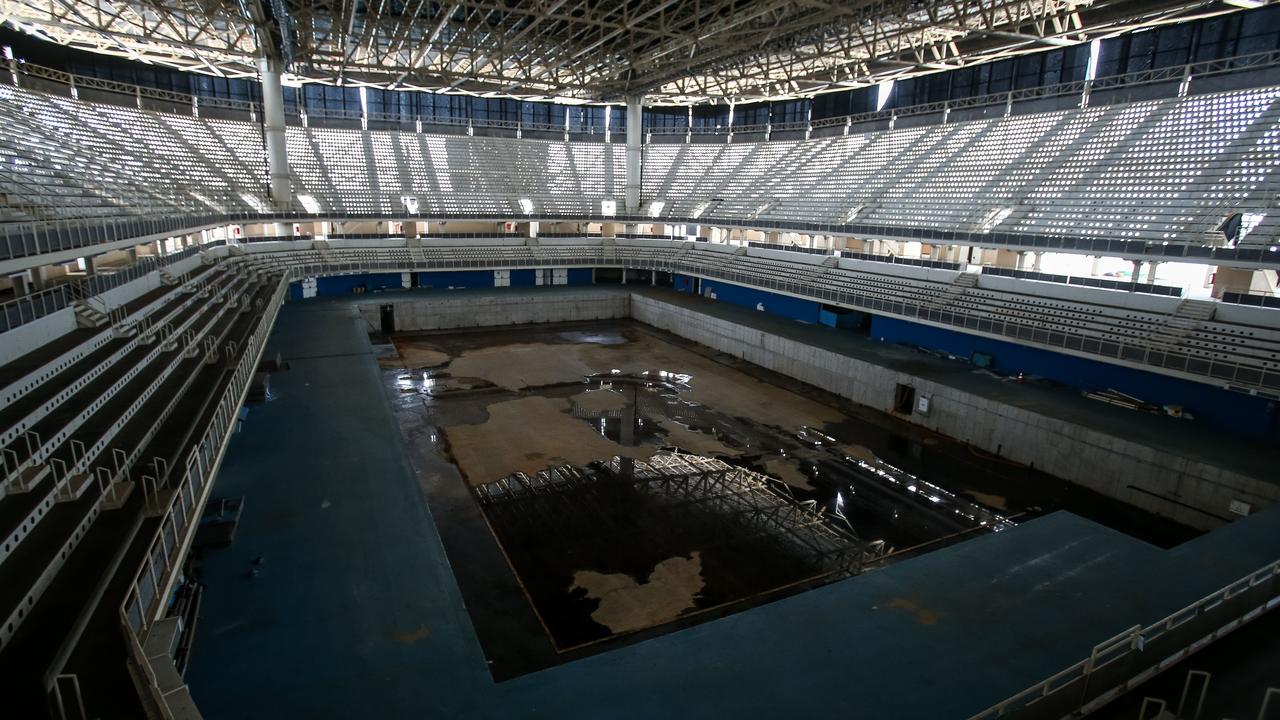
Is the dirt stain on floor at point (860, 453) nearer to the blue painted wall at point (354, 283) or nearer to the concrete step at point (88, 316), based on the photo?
the concrete step at point (88, 316)

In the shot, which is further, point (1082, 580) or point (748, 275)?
point (748, 275)

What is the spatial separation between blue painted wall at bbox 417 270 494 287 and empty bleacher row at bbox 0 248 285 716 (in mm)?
19260

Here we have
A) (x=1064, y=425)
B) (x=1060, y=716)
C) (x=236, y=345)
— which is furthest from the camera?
(x=1064, y=425)

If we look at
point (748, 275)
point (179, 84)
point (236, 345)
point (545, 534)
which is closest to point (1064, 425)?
point (545, 534)

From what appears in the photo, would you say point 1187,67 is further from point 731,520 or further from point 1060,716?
point 1060,716

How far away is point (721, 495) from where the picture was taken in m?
13.6

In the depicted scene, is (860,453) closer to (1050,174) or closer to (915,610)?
(915,610)

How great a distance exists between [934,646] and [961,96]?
2956 cm

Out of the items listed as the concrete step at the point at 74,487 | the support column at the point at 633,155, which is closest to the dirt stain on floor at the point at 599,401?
the concrete step at the point at 74,487

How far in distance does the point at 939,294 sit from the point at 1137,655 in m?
18.5

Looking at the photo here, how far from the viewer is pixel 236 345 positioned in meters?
13.1

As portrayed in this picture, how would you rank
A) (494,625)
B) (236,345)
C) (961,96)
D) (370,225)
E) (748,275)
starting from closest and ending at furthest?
1. (494,625)
2. (236,345)
3. (748,275)
4. (961,96)
5. (370,225)

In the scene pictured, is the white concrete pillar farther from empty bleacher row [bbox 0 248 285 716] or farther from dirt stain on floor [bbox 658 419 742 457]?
dirt stain on floor [bbox 658 419 742 457]

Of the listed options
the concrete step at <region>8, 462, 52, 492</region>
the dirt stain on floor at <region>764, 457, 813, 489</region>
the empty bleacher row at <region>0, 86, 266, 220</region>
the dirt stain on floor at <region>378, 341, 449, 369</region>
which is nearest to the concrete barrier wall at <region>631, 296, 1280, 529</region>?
the dirt stain on floor at <region>764, 457, 813, 489</region>
